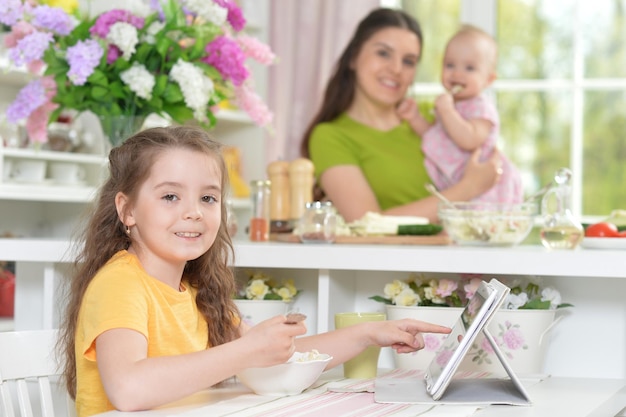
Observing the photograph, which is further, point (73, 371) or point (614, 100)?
point (614, 100)

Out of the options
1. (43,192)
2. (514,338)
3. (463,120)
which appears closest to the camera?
(514,338)

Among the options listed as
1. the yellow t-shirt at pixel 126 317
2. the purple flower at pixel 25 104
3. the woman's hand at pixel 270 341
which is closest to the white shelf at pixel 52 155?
the purple flower at pixel 25 104

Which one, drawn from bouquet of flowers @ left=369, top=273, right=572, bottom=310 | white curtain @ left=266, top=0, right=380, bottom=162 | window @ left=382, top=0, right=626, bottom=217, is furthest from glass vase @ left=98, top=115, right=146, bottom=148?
window @ left=382, top=0, right=626, bottom=217

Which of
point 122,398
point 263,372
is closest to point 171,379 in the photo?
point 122,398

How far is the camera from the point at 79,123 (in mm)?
3494

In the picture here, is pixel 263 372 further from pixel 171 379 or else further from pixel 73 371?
pixel 73 371

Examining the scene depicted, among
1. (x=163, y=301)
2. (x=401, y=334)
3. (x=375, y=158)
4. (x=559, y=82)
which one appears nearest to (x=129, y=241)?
(x=163, y=301)

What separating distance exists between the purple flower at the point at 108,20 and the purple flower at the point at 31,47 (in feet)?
0.34

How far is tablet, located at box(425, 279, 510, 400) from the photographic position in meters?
1.35

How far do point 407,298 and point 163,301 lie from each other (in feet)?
1.85

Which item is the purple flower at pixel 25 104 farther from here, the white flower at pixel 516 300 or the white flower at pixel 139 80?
the white flower at pixel 516 300

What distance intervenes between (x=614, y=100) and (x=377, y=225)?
2.07 m

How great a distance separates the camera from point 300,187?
7.95 feet

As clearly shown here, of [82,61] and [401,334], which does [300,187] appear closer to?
[82,61]
